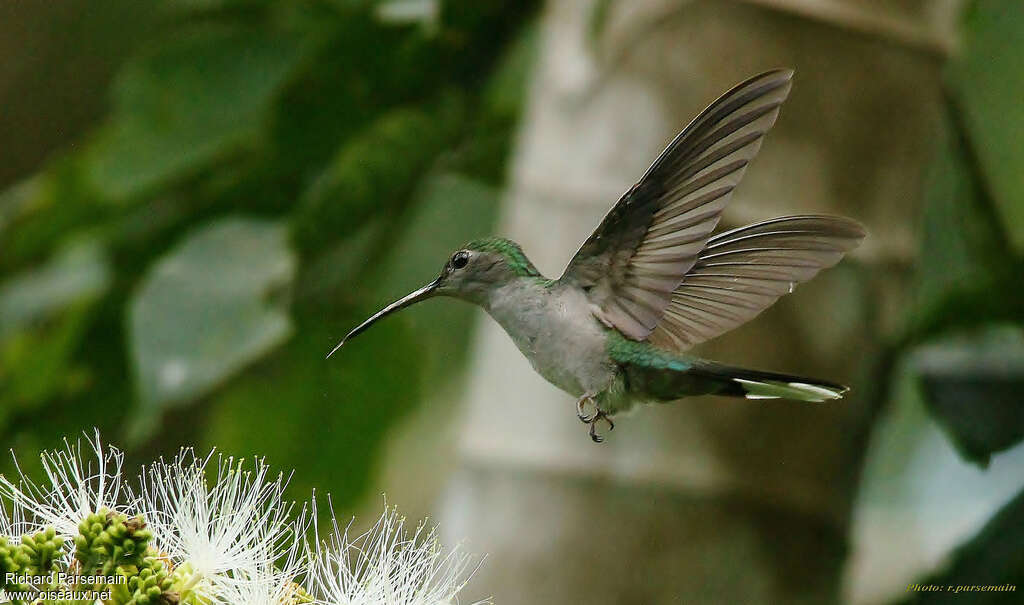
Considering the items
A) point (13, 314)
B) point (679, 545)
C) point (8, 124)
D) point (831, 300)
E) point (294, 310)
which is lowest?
point (679, 545)

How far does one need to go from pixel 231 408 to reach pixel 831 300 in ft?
1.86

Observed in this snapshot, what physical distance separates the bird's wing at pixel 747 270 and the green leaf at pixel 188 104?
719 millimetres

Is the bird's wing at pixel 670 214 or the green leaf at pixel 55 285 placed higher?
the green leaf at pixel 55 285

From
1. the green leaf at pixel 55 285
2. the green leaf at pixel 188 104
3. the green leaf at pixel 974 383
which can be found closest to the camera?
the green leaf at pixel 974 383

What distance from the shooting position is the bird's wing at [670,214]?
338mm

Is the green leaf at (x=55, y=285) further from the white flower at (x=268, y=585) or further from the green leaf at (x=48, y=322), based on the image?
the white flower at (x=268, y=585)

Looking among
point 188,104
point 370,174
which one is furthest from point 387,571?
point 188,104

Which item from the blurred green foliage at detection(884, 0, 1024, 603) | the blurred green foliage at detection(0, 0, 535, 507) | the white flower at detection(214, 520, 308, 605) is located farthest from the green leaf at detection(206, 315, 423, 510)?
the white flower at detection(214, 520, 308, 605)

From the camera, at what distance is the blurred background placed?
2.36ft

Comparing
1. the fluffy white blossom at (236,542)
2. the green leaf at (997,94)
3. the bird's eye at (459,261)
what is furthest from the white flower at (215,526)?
the green leaf at (997,94)

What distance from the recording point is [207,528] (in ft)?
1.44

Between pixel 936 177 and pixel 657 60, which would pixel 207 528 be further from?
pixel 936 177

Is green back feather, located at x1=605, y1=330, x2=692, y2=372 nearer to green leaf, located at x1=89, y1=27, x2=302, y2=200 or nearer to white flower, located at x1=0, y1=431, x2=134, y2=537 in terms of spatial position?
white flower, located at x1=0, y1=431, x2=134, y2=537

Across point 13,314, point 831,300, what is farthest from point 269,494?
point 13,314
